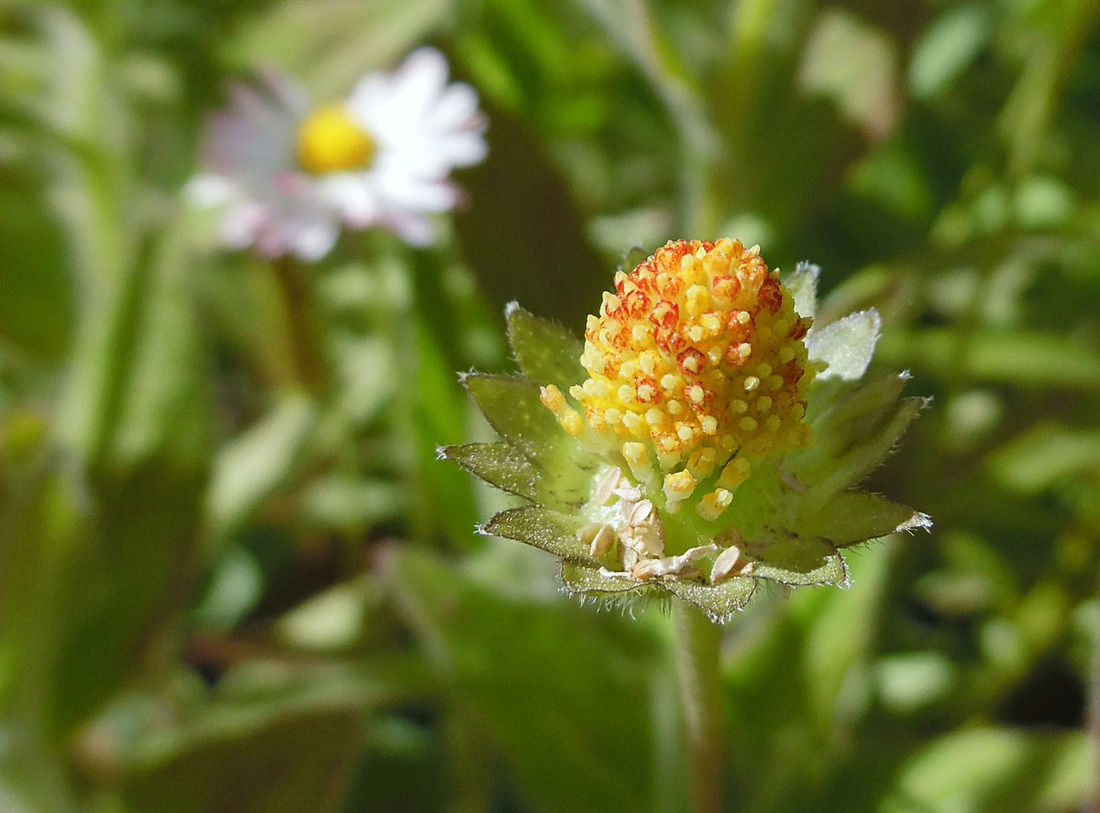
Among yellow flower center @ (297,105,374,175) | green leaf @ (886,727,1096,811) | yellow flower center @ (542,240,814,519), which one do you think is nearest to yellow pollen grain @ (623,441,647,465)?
yellow flower center @ (542,240,814,519)

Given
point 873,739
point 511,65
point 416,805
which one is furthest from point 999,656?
point 511,65

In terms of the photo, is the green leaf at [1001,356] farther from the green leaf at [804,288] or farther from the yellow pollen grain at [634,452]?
the yellow pollen grain at [634,452]

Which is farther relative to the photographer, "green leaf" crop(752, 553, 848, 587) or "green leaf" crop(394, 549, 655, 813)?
"green leaf" crop(394, 549, 655, 813)

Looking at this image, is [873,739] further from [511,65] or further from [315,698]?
[511,65]

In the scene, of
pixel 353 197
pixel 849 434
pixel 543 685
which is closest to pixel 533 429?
pixel 849 434

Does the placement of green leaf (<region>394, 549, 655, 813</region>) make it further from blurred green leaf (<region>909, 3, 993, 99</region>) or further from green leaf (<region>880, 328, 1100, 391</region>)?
blurred green leaf (<region>909, 3, 993, 99</region>)
